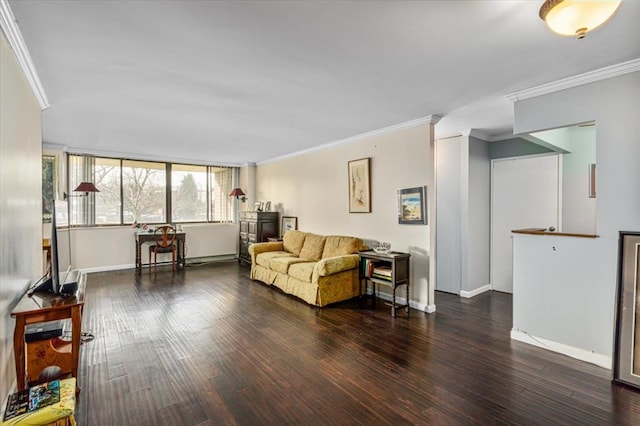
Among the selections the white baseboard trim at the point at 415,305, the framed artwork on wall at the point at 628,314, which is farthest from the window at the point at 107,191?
the framed artwork on wall at the point at 628,314

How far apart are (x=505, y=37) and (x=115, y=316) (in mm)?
4820

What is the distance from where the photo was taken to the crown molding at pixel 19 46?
184cm

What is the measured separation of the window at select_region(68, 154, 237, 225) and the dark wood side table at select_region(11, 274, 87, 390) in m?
4.64

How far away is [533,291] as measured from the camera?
3076 mm

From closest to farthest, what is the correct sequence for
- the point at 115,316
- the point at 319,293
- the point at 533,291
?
the point at 533,291 → the point at 115,316 → the point at 319,293

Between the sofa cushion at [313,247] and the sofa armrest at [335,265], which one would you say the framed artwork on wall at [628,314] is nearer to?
the sofa armrest at [335,265]

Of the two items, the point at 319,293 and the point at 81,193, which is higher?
the point at 81,193

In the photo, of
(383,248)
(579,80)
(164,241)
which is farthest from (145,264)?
(579,80)

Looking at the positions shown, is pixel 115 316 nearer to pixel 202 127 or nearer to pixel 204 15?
pixel 202 127

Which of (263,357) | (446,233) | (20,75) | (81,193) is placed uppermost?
(20,75)

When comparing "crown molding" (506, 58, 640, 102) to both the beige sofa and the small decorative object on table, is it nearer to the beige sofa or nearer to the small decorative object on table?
the small decorative object on table

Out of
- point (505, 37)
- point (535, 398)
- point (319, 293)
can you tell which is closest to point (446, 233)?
point (319, 293)

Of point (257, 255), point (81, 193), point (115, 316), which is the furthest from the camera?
point (81, 193)

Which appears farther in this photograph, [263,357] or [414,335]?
[414,335]
